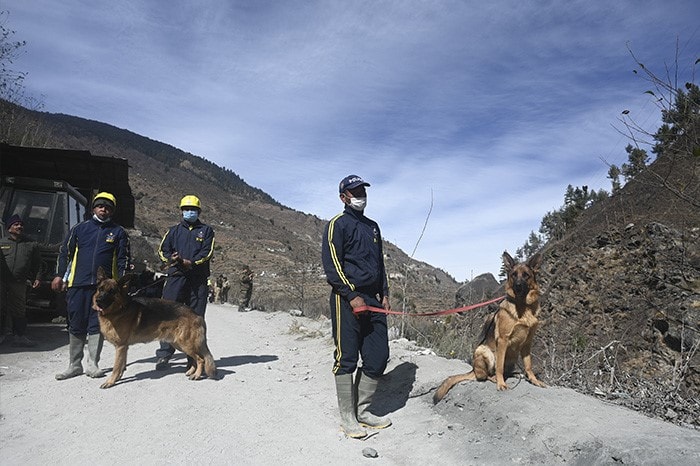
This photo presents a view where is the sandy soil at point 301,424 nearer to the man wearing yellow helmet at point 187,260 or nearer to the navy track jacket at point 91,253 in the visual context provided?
the man wearing yellow helmet at point 187,260

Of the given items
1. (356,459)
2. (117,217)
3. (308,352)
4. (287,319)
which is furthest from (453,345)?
(117,217)

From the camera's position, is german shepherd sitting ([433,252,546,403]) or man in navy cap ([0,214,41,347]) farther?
man in navy cap ([0,214,41,347])

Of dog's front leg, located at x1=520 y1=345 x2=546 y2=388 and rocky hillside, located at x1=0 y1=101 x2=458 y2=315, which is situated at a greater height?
rocky hillside, located at x1=0 y1=101 x2=458 y2=315

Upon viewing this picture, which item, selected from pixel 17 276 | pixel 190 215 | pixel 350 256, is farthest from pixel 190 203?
pixel 17 276

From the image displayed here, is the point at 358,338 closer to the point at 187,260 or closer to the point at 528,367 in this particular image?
the point at 528,367

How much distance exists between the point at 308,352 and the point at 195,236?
3044 millimetres

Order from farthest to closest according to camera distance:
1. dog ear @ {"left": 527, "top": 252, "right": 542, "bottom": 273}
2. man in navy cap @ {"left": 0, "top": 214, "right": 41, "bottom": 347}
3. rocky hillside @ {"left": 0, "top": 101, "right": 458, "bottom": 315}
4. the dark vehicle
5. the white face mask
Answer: rocky hillside @ {"left": 0, "top": 101, "right": 458, "bottom": 315}, the dark vehicle, man in navy cap @ {"left": 0, "top": 214, "right": 41, "bottom": 347}, the white face mask, dog ear @ {"left": 527, "top": 252, "right": 542, "bottom": 273}

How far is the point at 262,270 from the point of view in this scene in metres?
42.1

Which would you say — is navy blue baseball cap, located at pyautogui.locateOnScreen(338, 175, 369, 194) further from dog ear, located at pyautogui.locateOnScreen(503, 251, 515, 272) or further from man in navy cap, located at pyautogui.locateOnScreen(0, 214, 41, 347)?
man in navy cap, located at pyautogui.locateOnScreen(0, 214, 41, 347)

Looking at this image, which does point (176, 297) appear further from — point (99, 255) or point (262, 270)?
point (262, 270)

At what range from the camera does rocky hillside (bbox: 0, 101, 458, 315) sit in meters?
19.6

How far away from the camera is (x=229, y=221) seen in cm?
6756

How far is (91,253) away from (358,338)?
3689mm

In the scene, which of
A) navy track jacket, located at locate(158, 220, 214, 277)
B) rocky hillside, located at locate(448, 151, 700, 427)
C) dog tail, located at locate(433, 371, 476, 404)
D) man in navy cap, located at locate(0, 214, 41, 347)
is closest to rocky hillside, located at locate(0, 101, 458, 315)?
rocky hillside, located at locate(448, 151, 700, 427)
